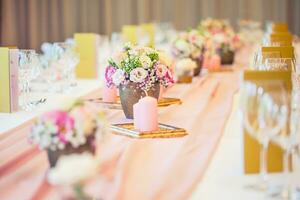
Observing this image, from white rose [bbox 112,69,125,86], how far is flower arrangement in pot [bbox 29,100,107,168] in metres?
0.99

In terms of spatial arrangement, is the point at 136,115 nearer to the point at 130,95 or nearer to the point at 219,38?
the point at 130,95

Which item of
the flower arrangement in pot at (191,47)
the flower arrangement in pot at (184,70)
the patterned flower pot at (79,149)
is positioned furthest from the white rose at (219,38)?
the patterned flower pot at (79,149)

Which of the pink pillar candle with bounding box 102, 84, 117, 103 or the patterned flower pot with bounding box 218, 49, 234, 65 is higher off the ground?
the patterned flower pot with bounding box 218, 49, 234, 65

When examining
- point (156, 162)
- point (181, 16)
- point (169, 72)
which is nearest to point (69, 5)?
point (181, 16)

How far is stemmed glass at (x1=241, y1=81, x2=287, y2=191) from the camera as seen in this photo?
1721 mm

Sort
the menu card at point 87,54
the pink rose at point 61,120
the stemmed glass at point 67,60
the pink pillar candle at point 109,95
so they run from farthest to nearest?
the menu card at point 87,54 → the stemmed glass at point 67,60 → the pink pillar candle at point 109,95 → the pink rose at point 61,120

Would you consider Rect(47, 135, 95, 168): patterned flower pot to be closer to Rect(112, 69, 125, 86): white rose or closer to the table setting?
the table setting

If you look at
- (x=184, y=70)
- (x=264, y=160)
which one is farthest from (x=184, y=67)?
(x=264, y=160)

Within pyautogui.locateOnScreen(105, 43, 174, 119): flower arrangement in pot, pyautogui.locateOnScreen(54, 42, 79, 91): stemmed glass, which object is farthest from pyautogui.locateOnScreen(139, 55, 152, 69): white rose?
pyautogui.locateOnScreen(54, 42, 79, 91): stemmed glass

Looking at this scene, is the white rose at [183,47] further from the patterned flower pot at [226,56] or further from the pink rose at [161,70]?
the pink rose at [161,70]

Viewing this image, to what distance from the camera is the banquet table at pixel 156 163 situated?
1.77 metres

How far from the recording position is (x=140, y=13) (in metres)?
9.50

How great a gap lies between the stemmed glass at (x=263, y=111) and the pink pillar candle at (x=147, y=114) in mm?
711

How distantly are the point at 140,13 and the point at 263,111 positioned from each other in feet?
25.9
